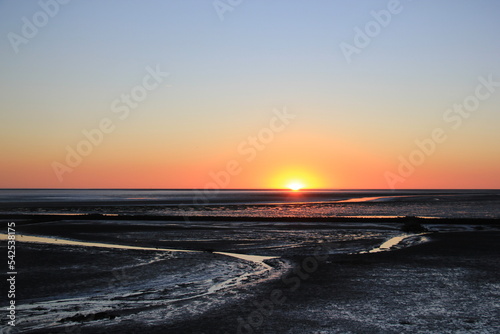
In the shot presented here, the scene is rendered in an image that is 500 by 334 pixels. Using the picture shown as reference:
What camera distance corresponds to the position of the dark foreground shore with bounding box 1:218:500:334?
422 inches

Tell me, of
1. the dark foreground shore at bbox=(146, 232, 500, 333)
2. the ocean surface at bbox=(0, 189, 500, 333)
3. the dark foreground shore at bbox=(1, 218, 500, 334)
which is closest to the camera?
the dark foreground shore at bbox=(146, 232, 500, 333)

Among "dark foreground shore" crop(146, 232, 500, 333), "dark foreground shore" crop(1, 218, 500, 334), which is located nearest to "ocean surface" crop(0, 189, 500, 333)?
"dark foreground shore" crop(1, 218, 500, 334)

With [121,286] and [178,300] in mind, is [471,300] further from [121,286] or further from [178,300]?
[121,286]

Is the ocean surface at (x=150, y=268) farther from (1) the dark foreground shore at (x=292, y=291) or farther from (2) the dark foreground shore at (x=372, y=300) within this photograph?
(2) the dark foreground shore at (x=372, y=300)

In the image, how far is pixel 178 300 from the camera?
13055 millimetres

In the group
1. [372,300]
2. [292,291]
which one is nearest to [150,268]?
[292,291]

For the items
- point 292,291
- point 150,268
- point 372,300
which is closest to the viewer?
point 372,300

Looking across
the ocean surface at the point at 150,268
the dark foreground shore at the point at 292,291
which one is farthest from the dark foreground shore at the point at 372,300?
the ocean surface at the point at 150,268

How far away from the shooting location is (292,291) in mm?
14219

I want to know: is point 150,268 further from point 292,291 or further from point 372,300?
point 372,300

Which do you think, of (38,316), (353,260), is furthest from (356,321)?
(353,260)

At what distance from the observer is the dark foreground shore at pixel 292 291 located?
10719 mm

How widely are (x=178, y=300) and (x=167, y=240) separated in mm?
16174

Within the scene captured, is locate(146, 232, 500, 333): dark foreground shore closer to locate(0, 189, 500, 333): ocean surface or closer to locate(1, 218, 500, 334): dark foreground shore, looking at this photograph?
locate(1, 218, 500, 334): dark foreground shore
